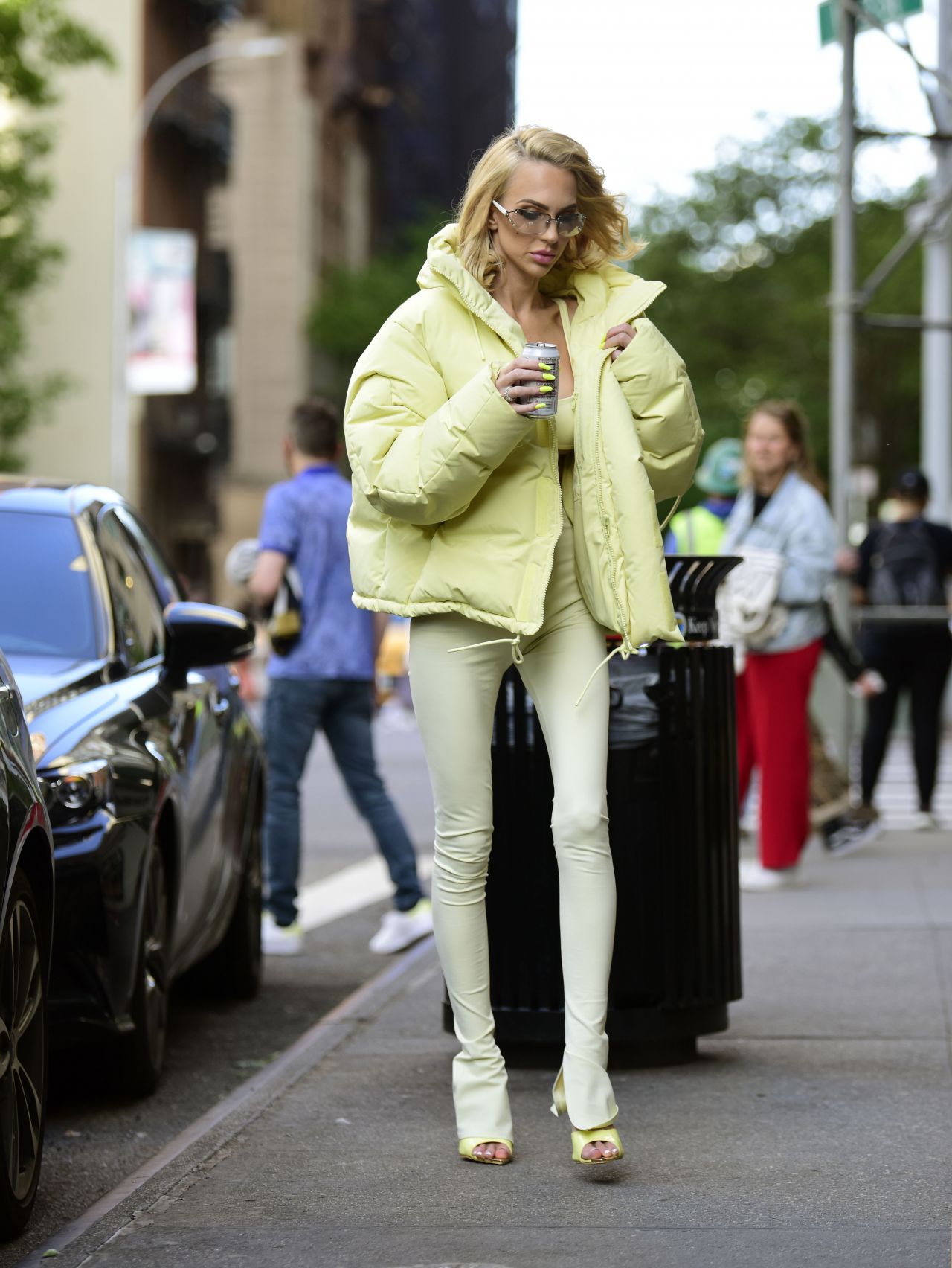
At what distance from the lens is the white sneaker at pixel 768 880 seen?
9.59 meters

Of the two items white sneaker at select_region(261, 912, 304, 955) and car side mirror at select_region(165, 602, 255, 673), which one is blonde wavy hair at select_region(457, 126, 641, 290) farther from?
white sneaker at select_region(261, 912, 304, 955)

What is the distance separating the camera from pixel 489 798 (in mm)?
4789

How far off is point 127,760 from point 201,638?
89cm

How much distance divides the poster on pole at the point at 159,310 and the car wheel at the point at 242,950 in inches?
1172

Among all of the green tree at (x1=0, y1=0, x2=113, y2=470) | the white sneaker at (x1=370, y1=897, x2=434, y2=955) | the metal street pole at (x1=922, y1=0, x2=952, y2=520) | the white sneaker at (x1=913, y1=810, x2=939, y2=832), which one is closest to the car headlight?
the white sneaker at (x1=370, y1=897, x2=434, y2=955)

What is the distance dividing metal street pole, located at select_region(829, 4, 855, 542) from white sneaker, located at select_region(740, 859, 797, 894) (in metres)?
5.23

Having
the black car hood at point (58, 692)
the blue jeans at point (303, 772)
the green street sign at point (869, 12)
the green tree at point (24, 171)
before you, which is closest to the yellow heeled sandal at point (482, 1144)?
the black car hood at point (58, 692)

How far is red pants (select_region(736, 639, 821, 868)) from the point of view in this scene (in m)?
9.35

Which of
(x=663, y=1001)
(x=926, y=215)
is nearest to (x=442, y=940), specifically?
(x=663, y=1001)

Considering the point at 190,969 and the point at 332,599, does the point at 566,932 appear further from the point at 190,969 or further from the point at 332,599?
the point at 332,599

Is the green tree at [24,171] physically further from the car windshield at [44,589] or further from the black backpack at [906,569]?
the car windshield at [44,589]

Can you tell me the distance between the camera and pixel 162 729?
240 inches

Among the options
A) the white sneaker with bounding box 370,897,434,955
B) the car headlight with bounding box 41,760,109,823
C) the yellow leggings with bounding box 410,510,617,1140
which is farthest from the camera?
the white sneaker with bounding box 370,897,434,955

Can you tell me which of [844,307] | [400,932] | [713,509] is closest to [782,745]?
[400,932]
